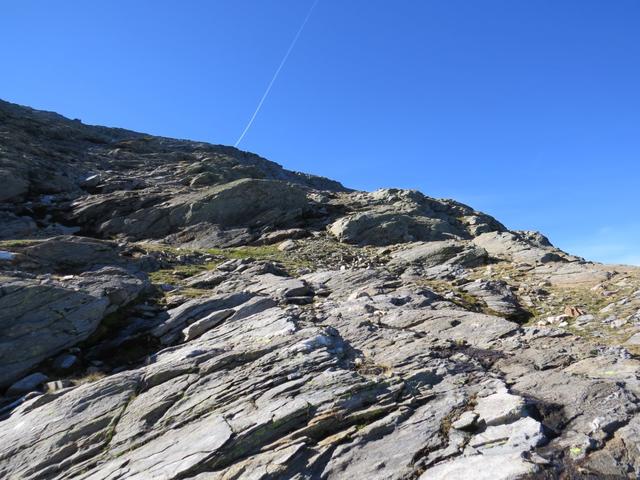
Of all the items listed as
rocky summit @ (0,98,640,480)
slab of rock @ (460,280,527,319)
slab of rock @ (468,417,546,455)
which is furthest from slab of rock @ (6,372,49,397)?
slab of rock @ (460,280,527,319)

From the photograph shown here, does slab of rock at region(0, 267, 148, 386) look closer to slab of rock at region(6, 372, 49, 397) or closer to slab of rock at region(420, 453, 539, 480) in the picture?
slab of rock at region(6, 372, 49, 397)

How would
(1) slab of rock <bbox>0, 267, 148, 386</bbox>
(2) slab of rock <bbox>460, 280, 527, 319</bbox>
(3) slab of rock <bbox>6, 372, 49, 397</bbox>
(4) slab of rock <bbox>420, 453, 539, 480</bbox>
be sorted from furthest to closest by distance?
(2) slab of rock <bbox>460, 280, 527, 319</bbox>
(1) slab of rock <bbox>0, 267, 148, 386</bbox>
(3) slab of rock <bbox>6, 372, 49, 397</bbox>
(4) slab of rock <bbox>420, 453, 539, 480</bbox>

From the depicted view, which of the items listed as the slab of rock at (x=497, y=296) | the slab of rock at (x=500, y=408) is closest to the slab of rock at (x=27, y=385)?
the slab of rock at (x=500, y=408)

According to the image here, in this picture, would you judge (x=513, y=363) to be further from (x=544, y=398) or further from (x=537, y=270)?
(x=537, y=270)

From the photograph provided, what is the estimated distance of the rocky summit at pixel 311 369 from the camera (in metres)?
10.1

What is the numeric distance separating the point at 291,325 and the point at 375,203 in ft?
158

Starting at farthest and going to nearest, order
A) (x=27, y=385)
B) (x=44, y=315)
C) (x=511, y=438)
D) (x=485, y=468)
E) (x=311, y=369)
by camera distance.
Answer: (x=44, y=315), (x=27, y=385), (x=311, y=369), (x=511, y=438), (x=485, y=468)

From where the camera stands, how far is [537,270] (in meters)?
31.8

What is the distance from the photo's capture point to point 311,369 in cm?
1362

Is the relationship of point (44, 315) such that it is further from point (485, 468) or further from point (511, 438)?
point (511, 438)

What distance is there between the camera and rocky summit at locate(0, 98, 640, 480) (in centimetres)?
1014

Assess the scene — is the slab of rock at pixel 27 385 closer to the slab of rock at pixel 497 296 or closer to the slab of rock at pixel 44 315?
the slab of rock at pixel 44 315

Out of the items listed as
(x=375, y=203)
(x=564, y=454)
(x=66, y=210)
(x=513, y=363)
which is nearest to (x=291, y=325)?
(x=513, y=363)

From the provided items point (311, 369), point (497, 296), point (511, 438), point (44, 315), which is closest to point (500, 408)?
point (511, 438)
